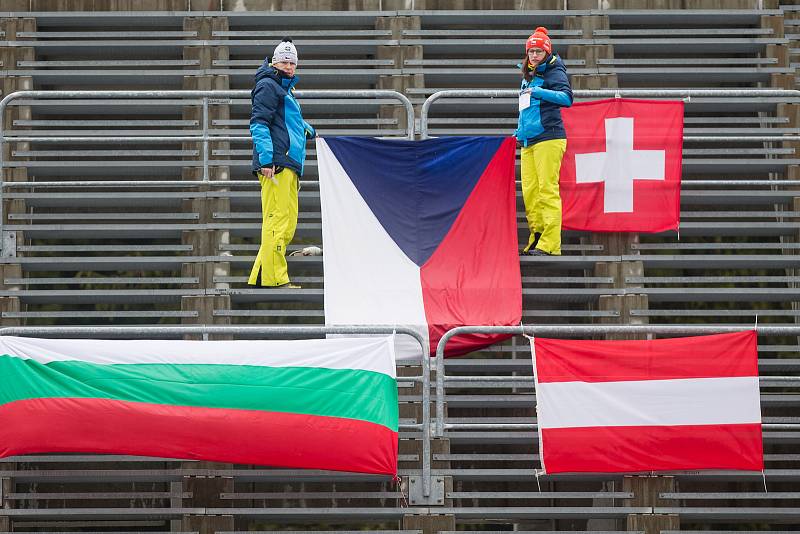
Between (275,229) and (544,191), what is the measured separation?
217cm

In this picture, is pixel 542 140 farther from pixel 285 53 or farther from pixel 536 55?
pixel 285 53

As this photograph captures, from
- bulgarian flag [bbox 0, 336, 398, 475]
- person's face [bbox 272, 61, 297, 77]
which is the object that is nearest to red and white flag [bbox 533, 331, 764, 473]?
bulgarian flag [bbox 0, 336, 398, 475]

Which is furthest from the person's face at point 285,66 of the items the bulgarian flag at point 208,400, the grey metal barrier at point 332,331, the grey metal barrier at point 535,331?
the grey metal barrier at point 535,331

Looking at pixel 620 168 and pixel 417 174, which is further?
pixel 620 168

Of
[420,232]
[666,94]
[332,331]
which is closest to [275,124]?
[420,232]

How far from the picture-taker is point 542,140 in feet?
37.4

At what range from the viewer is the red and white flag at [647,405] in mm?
10031

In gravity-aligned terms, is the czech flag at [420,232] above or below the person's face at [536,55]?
below

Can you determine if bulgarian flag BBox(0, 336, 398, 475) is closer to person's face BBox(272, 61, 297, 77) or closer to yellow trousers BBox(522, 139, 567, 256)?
yellow trousers BBox(522, 139, 567, 256)

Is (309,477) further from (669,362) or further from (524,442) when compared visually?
(669,362)

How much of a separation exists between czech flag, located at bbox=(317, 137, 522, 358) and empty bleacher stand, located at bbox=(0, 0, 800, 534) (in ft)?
1.44

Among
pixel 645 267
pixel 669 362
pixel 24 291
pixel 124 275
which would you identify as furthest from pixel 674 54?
pixel 24 291

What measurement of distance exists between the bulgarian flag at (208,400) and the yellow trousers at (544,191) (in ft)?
6.66

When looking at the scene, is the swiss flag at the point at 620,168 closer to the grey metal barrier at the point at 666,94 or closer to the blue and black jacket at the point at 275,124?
the grey metal barrier at the point at 666,94
